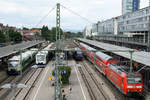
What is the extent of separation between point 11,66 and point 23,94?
10029mm

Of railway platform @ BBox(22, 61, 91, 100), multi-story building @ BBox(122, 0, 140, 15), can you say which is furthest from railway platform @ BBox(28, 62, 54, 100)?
multi-story building @ BBox(122, 0, 140, 15)

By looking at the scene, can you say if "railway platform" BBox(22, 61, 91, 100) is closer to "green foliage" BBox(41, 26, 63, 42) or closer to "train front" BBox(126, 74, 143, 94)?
"train front" BBox(126, 74, 143, 94)

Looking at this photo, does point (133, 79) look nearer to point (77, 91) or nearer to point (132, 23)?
point (77, 91)

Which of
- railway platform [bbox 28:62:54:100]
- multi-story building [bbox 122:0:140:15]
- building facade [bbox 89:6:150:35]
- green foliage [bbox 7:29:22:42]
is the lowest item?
railway platform [bbox 28:62:54:100]

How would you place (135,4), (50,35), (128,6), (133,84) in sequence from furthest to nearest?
(135,4), (128,6), (50,35), (133,84)

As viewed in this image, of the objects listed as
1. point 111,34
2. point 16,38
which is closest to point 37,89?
point 16,38

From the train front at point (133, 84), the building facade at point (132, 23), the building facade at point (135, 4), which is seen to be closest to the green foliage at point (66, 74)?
the train front at point (133, 84)

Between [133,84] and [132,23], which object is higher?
[132,23]

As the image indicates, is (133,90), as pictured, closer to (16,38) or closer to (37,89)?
(37,89)

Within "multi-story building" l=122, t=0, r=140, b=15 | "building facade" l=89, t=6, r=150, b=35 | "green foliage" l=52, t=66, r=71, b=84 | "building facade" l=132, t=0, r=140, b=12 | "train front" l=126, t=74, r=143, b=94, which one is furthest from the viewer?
"building facade" l=132, t=0, r=140, b=12

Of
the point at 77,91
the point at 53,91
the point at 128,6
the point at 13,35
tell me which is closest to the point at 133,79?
the point at 77,91

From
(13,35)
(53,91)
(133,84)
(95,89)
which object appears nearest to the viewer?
(133,84)

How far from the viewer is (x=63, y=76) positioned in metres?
25.8

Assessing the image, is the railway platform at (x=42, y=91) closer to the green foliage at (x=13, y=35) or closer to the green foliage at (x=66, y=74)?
the green foliage at (x=66, y=74)
